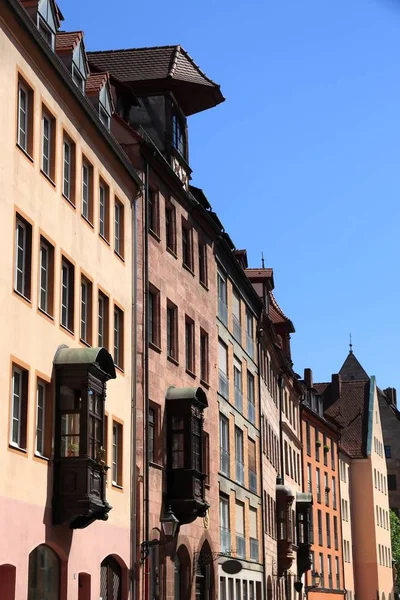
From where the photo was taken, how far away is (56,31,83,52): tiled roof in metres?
30.5

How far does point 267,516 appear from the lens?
194ft

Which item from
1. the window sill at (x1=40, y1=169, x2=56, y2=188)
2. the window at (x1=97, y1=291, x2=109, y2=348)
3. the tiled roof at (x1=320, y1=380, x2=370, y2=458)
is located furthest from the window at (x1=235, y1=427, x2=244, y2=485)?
the tiled roof at (x1=320, y1=380, x2=370, y2=458)

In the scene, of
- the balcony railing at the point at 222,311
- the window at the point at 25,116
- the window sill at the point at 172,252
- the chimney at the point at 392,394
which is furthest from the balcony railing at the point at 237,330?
the chimney at the point at 392,394

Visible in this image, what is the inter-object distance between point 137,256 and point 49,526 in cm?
1188

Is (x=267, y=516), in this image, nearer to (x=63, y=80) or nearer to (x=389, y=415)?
(x=63, y=80)

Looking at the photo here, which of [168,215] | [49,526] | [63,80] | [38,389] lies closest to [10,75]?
[63,80]

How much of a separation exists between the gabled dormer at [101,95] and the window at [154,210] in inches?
174

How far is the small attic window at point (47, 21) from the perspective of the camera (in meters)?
28.1

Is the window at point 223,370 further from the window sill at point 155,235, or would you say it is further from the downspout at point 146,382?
the downspout at point 146,382

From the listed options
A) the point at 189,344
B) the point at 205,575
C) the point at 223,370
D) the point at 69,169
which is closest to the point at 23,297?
the point at 69,169

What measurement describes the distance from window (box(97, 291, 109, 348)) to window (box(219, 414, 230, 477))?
1516cm

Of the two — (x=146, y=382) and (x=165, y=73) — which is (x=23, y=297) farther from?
(x=165, y=73)

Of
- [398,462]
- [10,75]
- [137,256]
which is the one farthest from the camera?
[398,462]

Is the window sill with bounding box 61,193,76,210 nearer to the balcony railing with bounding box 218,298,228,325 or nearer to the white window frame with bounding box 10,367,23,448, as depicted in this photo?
the white window frame with bounding box 10,367,23,448
